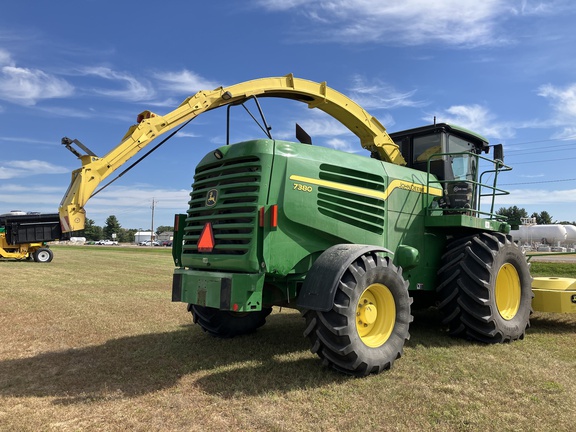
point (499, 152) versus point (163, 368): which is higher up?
point (499, 152)

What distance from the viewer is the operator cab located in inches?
270

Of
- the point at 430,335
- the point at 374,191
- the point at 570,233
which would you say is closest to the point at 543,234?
the point at 570,233

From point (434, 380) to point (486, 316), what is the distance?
175 cm

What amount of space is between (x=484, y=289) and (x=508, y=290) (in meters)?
1.20

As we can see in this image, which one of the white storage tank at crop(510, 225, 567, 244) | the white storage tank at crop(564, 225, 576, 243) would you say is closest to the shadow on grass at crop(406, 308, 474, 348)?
the white storage tank at crop(510, 225, 567, 244)

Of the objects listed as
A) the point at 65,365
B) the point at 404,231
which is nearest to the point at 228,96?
the point at 404,231

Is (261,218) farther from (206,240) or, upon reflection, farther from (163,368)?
(163,368)

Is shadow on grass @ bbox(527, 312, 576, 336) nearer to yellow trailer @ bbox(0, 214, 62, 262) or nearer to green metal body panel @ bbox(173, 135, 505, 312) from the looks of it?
green metal body panel @ bbox(173, 135, 505, 312)

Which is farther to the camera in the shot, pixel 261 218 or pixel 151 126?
pixel 151 126

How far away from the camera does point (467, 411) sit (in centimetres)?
360

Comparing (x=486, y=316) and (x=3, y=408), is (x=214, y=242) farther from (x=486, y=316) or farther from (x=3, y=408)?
(x=486, y=316)

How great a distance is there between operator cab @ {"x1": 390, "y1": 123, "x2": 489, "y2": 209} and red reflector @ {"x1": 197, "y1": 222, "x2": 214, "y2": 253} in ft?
11.7

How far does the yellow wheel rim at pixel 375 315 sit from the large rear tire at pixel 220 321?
186cm

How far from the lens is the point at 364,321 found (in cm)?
476
